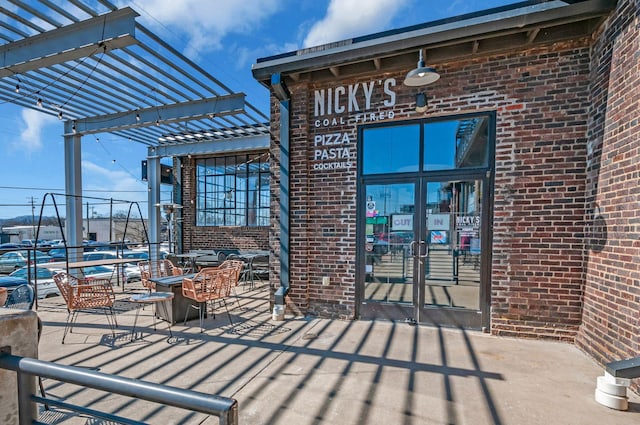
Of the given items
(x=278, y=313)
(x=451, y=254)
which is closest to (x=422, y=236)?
(x=451, y=254)

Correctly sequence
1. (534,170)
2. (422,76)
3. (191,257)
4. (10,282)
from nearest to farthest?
(422,76) < (534,170) < (10,282) < (191,257)

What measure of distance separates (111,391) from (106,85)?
702 centimetres

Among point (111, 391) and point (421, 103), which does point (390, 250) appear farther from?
point (111, 391)

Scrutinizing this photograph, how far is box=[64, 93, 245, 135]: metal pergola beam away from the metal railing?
641 centimetres

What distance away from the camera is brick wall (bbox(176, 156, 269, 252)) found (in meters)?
9.66

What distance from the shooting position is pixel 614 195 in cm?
304

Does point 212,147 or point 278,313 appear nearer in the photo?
point 278,313

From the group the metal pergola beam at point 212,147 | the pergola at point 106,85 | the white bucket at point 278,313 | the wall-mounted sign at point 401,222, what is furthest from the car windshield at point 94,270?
the wall-mounted sign at point 401,222

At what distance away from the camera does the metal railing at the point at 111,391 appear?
0.96 metres

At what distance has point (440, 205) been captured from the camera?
4273 mm

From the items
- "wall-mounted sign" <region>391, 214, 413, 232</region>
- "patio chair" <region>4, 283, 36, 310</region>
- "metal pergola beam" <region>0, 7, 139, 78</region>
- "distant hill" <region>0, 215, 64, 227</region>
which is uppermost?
"metal pergola beam" <region>0, 7, 139, 78</region>

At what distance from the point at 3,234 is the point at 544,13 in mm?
34003

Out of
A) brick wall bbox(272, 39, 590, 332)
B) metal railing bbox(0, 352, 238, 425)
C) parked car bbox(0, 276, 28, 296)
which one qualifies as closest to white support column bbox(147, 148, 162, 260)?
parked car bbox(0, 276, 28, 296)

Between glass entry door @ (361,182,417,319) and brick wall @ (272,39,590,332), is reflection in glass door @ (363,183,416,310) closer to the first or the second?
glass entry door @ (361,182,417,319)
